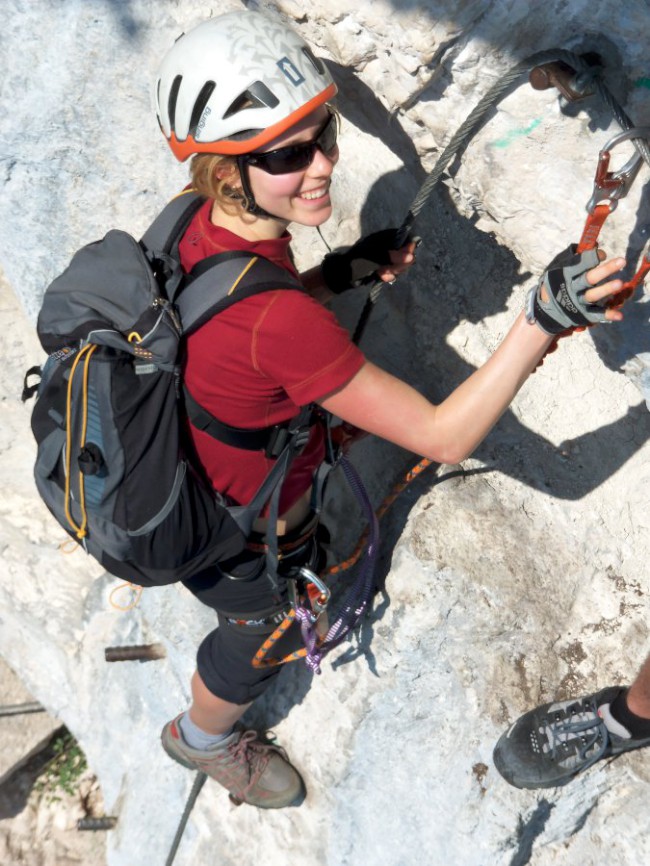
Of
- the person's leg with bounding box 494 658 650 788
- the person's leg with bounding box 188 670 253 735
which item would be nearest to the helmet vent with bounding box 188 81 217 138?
the person's leg with bounding box 188 670 253 735

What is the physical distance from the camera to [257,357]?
2.24 meters

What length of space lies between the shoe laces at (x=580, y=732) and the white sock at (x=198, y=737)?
4.84 feet

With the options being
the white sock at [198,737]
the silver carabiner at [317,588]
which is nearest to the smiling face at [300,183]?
the silver carabiner at [317,588]

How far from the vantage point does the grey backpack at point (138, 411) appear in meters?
2.39

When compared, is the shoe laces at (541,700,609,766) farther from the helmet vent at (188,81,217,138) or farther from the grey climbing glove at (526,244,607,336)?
the helmet vent at (188,81,217,138)

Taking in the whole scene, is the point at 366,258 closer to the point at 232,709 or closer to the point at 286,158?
the point at 286,158

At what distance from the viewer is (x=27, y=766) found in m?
6.22

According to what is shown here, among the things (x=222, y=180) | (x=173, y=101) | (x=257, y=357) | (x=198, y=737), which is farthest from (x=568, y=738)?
(x=173, y=101)

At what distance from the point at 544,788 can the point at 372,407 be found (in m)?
2.01

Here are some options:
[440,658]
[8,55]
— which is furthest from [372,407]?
[8,55]

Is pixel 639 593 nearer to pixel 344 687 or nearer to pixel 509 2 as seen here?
pixel 344 687

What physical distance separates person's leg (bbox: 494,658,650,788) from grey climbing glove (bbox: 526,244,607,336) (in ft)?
5.37

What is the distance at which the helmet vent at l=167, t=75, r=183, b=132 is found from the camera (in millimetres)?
2508

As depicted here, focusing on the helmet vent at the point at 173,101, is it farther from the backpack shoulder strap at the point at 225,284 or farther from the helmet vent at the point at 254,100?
the backpack shoulder strap at the point at 225,284
